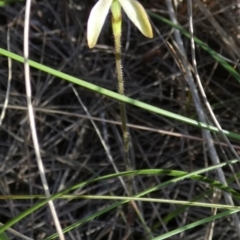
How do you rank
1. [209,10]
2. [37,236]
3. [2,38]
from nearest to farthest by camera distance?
[37,236], [209,10], [2,38]

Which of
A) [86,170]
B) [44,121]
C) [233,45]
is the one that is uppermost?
[233,45]

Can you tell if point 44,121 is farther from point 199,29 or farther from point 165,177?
point 199,29

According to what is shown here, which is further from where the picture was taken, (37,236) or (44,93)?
(44,93)

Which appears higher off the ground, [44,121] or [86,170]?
[44,121]

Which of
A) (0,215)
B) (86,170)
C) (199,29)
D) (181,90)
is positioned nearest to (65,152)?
(86,170)

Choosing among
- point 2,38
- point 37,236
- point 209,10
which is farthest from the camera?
point 2,38

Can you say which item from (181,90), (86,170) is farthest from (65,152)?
(181,90)
